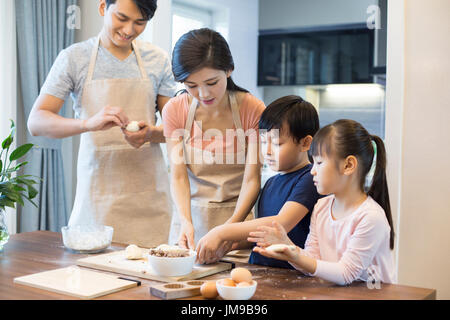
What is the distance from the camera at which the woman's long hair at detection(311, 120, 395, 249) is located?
1307 millimetres

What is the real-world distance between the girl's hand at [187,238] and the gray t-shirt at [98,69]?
2.34 feet

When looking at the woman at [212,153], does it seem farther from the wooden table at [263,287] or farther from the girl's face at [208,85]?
the wooden table at [263,287]

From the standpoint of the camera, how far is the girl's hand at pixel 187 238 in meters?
1.52

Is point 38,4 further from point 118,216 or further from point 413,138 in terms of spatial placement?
point 413,138

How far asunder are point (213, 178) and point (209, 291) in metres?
0.70

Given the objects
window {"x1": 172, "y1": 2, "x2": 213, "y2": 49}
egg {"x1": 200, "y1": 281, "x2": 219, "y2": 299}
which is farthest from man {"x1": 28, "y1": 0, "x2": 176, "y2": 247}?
window {"x1": 172, "y1": 2, "x2": 213, "y2": 49}

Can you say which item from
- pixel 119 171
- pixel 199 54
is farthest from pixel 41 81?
pixel 199 54

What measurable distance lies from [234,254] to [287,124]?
0.44 meters

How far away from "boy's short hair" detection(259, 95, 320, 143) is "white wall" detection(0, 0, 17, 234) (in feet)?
5.81

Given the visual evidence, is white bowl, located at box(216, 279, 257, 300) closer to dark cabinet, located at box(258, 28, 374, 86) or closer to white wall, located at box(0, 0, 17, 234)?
white wall, located at box(0, 0, 17, 234)

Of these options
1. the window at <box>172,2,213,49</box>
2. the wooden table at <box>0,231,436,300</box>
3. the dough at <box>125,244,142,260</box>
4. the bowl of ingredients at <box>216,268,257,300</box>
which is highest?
the window at <box>172,2,213,49</box>

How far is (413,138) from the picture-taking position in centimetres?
216

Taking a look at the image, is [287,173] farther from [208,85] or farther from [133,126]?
[133,126]

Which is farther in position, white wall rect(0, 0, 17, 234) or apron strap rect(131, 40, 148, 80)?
white wall rect(0, 0, 17, 234)
